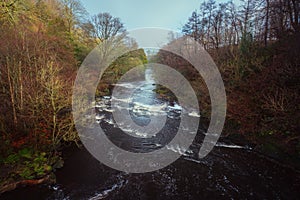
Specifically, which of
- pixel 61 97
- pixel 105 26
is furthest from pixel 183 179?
pixel 105 26

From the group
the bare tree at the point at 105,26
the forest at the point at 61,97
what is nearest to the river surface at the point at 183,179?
the forest at the point at 61,97

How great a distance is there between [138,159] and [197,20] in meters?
16.3

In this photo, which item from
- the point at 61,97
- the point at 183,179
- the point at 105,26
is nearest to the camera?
the point at 183,179

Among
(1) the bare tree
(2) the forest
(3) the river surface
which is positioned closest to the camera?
(3) the river surface

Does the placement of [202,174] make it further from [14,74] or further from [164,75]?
[164,75]

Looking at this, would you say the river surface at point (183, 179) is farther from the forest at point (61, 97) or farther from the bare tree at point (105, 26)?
the bare tree at point (105, 26)

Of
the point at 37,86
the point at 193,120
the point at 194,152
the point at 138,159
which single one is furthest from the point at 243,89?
the point at 37,86

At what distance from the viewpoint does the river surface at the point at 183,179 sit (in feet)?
15.5

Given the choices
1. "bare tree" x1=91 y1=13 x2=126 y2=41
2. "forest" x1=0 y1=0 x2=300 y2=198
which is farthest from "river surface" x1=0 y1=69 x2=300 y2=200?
"bare tree" x1=91 y1=13 x2=126 y2=41

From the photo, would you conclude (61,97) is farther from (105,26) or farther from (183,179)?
(105,26)

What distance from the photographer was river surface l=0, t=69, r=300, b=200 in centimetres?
473

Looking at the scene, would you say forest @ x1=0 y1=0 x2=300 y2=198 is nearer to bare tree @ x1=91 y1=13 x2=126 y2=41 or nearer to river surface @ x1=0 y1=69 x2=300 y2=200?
river surface @ x1=0 y1=69 x2=300 y2=200

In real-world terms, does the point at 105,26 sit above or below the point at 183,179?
above

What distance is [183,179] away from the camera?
545cm
